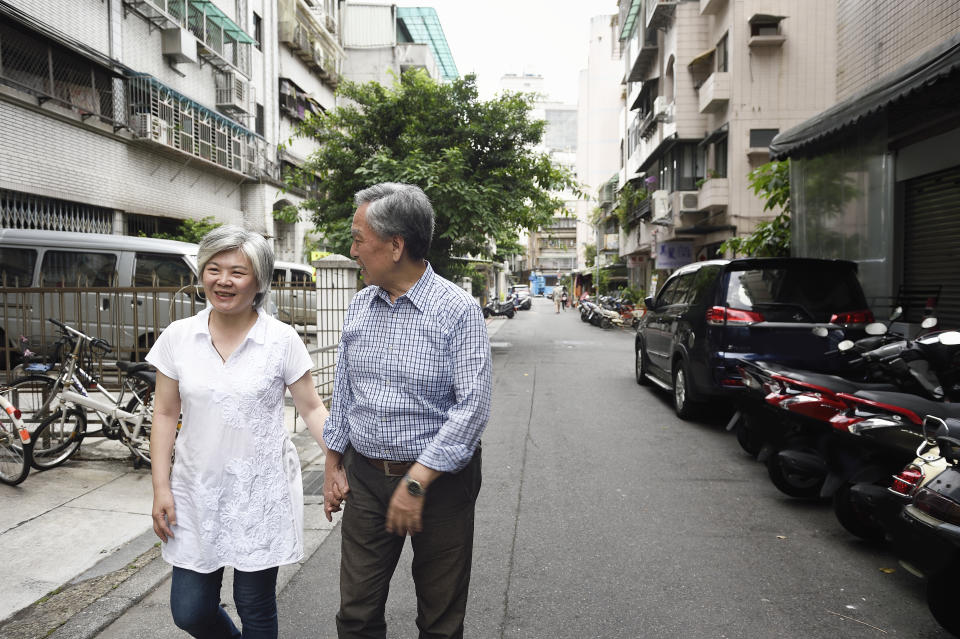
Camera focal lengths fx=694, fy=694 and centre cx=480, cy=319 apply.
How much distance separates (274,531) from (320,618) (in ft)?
3.64

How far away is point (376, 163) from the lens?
15.3 meters

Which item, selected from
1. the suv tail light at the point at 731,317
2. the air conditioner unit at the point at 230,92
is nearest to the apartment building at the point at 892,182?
the suv tail light at the point at 731,317

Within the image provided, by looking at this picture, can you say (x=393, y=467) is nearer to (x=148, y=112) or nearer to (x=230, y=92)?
(x=148, y=112)

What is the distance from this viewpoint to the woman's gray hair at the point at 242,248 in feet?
7.68

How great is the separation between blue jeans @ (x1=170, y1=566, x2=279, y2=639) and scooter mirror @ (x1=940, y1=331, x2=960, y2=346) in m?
3.91

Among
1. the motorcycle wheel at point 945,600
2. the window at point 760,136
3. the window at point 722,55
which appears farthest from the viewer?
the window at point 722,55

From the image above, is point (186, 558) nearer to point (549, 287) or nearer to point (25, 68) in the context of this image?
point (25, 68)

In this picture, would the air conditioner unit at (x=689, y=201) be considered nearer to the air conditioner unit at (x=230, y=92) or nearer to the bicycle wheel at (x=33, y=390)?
the air conditioner unit at (x=230, y=92)

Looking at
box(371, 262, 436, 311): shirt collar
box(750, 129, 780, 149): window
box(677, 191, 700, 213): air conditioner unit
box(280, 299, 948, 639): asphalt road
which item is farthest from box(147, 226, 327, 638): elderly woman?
box(677, 191, 700, 213): air conditioner unit

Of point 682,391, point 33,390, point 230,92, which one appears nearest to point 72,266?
point 33,390

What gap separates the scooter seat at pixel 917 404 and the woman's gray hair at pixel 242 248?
11.6ft

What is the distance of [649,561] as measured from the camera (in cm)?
386

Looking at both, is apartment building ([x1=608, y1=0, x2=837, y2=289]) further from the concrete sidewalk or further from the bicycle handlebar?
the concrete sidewalk

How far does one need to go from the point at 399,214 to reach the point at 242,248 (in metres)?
0.61
